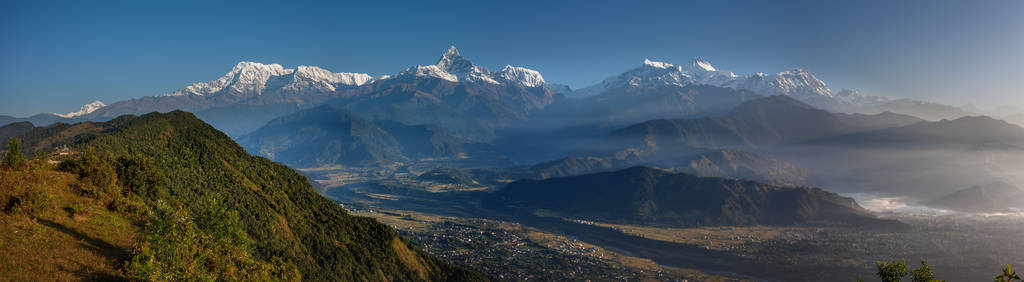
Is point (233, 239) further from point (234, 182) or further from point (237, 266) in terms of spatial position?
point (234, 182)

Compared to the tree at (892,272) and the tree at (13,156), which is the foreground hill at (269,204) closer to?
the tree at (13,156)

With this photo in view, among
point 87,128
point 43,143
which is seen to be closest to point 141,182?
point 43,143

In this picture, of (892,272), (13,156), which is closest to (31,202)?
(13,156)

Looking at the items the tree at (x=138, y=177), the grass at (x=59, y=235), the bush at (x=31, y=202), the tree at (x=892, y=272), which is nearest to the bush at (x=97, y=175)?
the grass at (x=59, y=235)

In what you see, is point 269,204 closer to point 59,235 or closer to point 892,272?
point 59,235

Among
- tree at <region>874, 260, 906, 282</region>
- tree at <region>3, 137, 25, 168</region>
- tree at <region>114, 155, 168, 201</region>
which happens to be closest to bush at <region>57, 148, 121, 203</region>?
tree at <region>114, 155, 168, 201</region>
